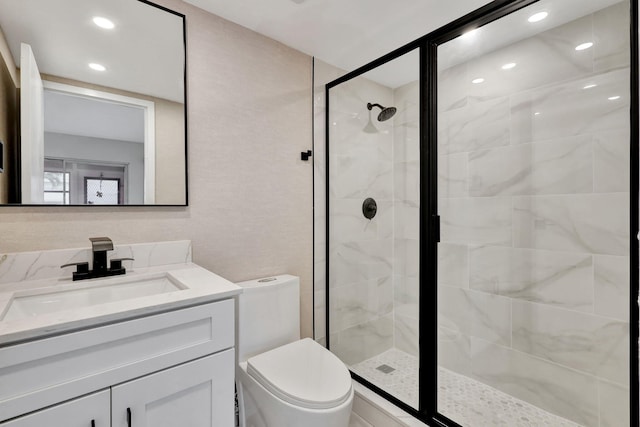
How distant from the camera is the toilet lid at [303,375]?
1.18m

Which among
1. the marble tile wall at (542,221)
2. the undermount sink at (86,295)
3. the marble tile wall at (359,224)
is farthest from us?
the marble tile wall at (359,224)

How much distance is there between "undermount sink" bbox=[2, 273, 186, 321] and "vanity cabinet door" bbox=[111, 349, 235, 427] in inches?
11.1

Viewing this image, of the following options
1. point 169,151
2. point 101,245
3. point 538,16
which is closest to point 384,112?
point 538,16

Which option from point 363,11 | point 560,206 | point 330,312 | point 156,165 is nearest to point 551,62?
point 560,206

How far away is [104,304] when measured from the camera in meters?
0.86

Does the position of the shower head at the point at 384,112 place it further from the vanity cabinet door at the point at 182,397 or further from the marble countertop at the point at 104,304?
the vanity cabinet door at the point at 182,397

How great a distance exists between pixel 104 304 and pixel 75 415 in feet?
0.88

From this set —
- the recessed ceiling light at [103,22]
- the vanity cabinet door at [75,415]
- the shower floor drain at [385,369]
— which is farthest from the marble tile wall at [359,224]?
the vanity cabinet door at [75,415]

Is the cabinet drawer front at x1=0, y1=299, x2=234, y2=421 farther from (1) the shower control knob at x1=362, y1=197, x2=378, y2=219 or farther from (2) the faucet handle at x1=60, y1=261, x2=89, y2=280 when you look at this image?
(1) the shower control knob at x1=362, y1=197, x2=378, y2=219

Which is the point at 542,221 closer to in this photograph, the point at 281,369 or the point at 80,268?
the point at 281,369

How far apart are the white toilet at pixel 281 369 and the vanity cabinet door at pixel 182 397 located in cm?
25

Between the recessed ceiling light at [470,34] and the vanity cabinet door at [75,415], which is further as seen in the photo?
the recessed ceiling light at [470,34]

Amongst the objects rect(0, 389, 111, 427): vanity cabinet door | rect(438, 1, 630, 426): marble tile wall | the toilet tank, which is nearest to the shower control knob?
rect(438, 1, 630, 426): marble tile wall

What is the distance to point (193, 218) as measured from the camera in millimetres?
1536
